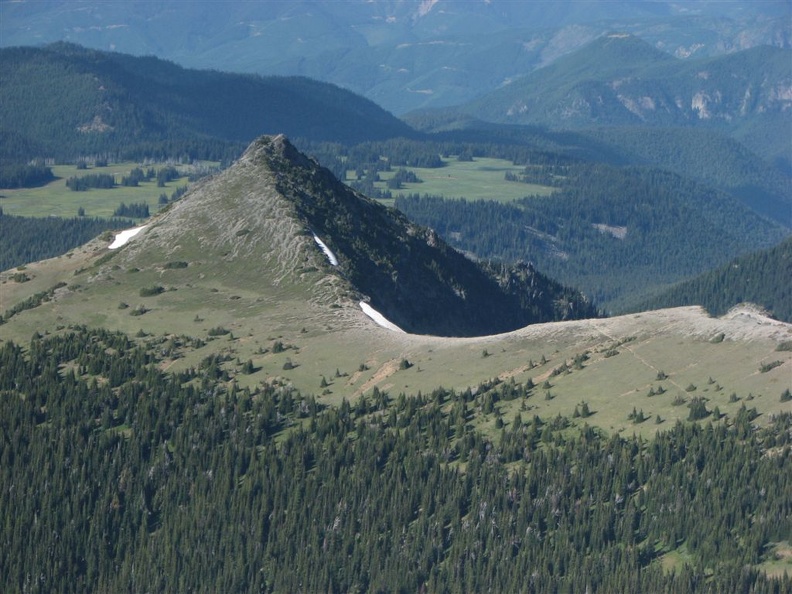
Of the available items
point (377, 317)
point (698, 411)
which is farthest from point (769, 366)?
point (377, 317)

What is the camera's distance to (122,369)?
552 ft

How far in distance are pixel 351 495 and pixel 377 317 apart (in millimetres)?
38817

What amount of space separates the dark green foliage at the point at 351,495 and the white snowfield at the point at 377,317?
16.5 m

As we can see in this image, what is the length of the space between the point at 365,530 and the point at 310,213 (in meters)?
66.2

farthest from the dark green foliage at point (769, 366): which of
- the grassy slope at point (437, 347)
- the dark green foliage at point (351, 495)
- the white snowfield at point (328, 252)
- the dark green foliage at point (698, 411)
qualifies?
the white snowfield at point (328, 252)

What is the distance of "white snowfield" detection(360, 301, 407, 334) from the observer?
580ft

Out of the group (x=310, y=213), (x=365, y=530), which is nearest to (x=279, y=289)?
(x=310, y=213)

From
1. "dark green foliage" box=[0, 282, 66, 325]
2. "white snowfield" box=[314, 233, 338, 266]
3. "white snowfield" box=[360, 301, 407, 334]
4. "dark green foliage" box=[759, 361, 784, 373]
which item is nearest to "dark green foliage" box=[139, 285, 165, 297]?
"dark green foliage" box=[0, 282, 66, 325]

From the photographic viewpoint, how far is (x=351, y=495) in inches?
5620

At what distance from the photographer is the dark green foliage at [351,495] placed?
5054 inches

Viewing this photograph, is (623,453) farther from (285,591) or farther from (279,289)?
(279,289)

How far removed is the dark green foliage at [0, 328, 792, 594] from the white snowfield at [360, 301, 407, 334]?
16.5 m

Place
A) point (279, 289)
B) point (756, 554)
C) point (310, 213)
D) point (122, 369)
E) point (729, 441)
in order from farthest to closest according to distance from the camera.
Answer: point (310, 213) < point (279, 289) < point (122, 369) < point (729, 441) < point (756, 554)

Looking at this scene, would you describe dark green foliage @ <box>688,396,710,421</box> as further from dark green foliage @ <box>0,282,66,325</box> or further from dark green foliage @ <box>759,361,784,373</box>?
dark green foliage @ <box>0,282,66,325</box>
